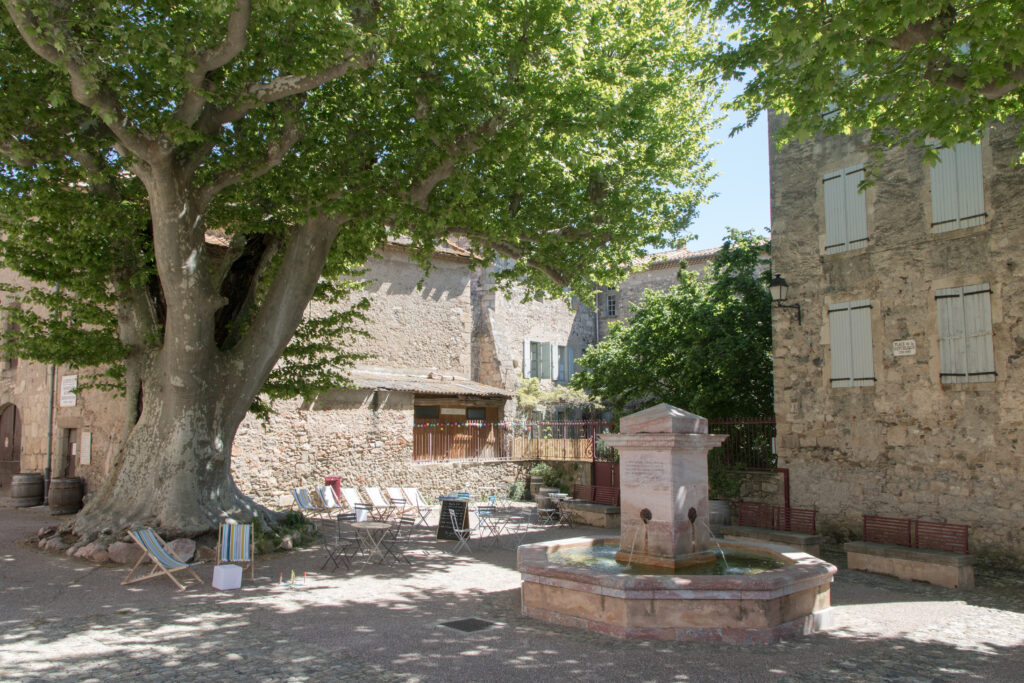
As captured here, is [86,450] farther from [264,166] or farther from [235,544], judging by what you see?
[264,166]

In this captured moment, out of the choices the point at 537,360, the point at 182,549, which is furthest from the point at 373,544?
the point at 537,360

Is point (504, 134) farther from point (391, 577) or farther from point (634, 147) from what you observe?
point (391, 577)

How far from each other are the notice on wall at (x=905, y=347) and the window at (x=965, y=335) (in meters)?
0.38

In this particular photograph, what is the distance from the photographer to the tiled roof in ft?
63.3

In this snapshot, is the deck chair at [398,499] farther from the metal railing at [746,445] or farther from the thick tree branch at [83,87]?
the thick tree branch at [83,87]

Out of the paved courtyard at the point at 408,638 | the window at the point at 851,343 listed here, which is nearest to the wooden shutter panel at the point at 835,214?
the window at the point at 851,343

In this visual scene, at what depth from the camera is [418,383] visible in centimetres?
2084

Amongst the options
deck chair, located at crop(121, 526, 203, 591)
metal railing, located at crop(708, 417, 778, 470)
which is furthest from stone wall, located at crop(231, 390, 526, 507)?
metal railing, located at crop(708, 417, 778, 470)

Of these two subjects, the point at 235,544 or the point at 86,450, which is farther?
the point at 86,450

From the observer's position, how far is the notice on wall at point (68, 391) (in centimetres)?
1734

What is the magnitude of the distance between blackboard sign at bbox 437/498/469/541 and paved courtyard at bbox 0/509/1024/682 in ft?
9.26

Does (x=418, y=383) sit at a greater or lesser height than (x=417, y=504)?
greater

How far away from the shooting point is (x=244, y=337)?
11781 mm

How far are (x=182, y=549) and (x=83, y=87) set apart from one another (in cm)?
611
